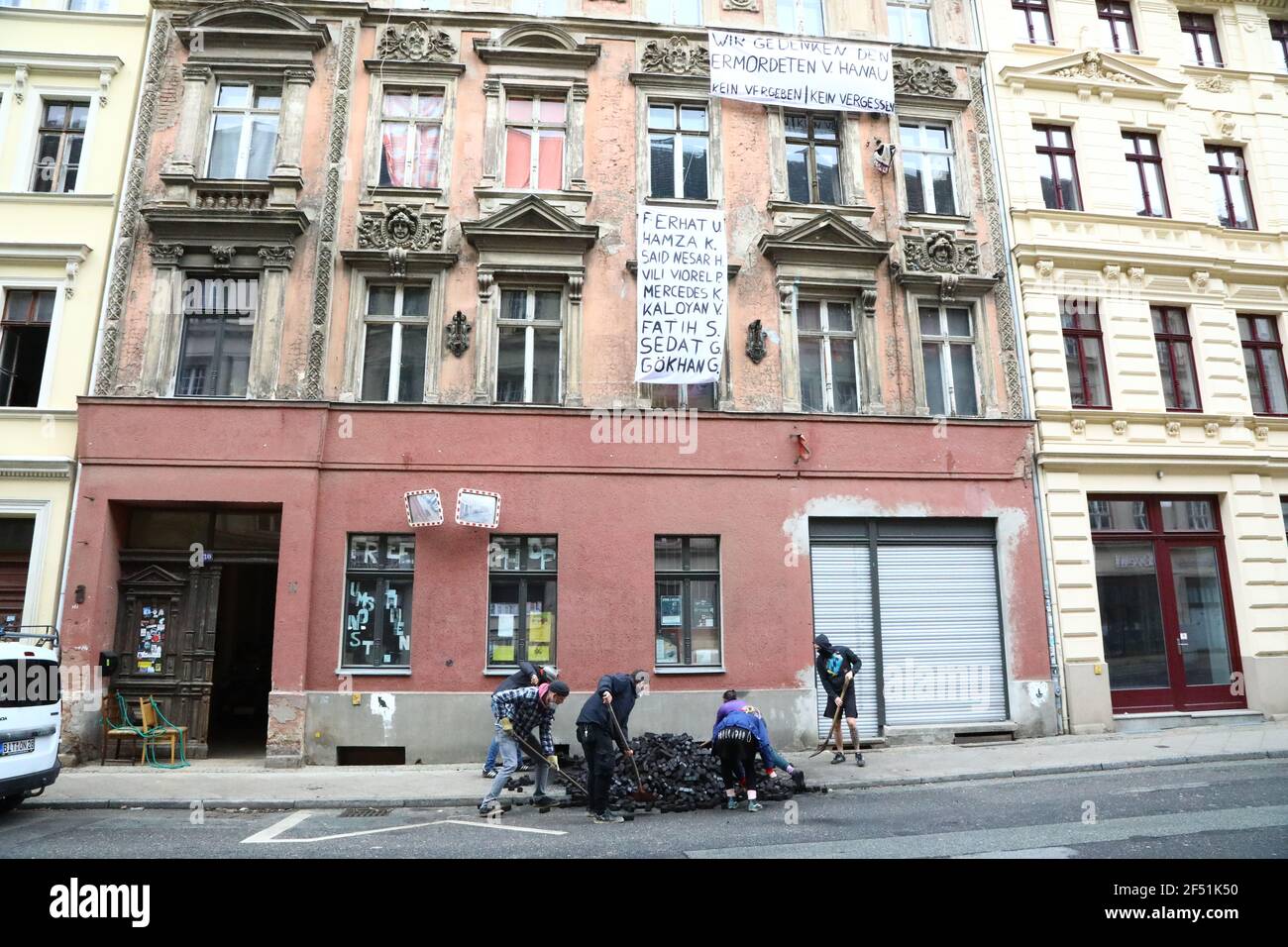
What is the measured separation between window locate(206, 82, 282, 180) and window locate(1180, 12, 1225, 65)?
19820 mm

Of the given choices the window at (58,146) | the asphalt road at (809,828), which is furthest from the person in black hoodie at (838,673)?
the window at (58,146)

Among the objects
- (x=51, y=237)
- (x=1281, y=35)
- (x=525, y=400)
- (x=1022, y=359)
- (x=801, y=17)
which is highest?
(x=1281, y=35)

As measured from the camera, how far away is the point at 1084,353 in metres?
15.8

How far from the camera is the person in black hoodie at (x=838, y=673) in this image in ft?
41.0

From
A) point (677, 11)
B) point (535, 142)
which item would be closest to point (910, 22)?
point (677, 11)

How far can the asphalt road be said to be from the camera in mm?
7145

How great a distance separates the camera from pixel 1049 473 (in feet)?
49.0

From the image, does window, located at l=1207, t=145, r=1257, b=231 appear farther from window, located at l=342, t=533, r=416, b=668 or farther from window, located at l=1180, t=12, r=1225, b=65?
window, located at l=342, t=533, r=416, b=668

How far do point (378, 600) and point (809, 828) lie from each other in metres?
8.33

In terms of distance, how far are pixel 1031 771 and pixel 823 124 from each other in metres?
12.7

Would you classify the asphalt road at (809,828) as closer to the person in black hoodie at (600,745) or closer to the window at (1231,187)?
the person in black hoodie at (600,745)

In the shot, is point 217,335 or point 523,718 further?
point 217,335

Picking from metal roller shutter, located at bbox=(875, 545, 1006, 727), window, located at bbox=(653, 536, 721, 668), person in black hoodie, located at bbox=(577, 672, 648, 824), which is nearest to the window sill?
window, located at bbox=(653, 536, 721, 668)

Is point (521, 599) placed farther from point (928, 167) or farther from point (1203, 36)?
point (1203, 36)
